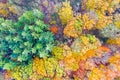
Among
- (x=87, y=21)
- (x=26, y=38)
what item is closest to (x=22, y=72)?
(x=26, y=38)

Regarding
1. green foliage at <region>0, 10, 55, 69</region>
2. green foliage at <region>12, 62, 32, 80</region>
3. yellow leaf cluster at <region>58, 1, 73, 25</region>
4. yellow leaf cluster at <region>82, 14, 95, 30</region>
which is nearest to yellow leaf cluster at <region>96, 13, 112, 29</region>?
yellow leaf cluster at <region>82, 14, 95, 30</region>

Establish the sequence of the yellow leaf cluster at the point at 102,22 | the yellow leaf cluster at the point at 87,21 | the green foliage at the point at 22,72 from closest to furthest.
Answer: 1. the yellow leaf cluster at the point at 87,21
2. the yellow leaf cluster at the point at 102,22
3. the green foliage at the point at 22,72

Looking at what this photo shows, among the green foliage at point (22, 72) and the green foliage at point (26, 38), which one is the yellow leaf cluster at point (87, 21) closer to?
the green foliage at point (26, 38)

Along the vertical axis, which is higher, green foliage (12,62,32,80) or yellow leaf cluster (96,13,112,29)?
yellow leaf cluster (96,13,112,29)

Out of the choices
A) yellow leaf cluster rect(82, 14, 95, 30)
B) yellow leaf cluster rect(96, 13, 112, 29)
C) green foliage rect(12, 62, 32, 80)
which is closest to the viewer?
yellow leaf cluster rect(82, 14, 95, 30)

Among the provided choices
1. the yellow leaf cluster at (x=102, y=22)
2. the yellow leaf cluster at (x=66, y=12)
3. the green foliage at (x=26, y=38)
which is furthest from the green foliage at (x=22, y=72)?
the yellow leaf cluster at (x=102, y=22)

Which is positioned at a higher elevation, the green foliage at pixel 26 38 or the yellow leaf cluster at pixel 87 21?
the yellow leaf cluster at pixel 87 21

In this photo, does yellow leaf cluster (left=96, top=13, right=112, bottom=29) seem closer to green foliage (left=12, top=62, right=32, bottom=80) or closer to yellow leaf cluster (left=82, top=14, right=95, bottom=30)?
yellow leaf cluster (left=82, top=14, right=95, bottom=30)

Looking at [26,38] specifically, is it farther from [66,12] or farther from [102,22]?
[102,22]
